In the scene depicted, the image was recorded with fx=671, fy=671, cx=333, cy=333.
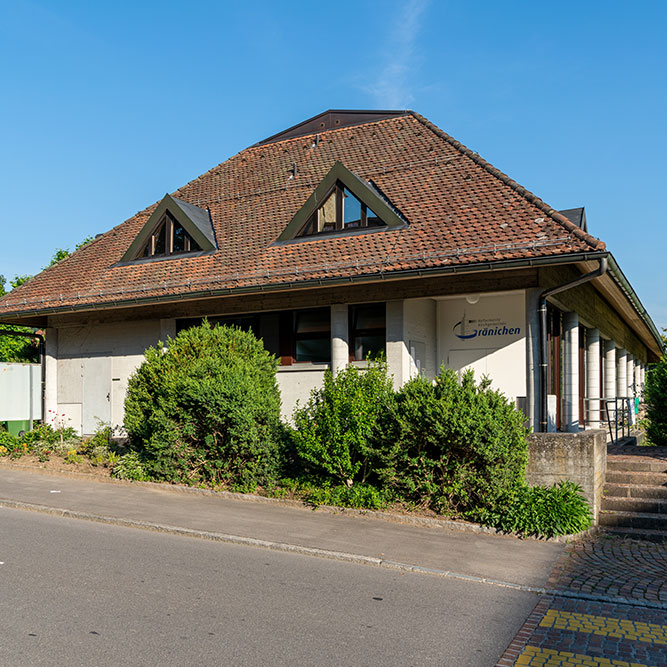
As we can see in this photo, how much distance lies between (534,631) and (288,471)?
600cm

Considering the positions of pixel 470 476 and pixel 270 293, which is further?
pixel 270 293

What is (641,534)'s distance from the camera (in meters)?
8.45

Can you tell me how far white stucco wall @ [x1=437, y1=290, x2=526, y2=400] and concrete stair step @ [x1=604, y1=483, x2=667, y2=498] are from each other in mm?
2613

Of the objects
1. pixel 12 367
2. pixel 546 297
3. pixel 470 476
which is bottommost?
pixel 470 476

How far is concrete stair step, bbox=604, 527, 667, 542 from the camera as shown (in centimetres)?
834

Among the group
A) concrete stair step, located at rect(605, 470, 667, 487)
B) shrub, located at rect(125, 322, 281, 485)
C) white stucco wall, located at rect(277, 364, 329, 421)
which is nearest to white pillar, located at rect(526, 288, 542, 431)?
concrete stair step, located at rect(605, 470, 667, 487)

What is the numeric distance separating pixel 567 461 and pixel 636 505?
112cm

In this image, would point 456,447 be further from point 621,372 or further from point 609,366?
point 621,372

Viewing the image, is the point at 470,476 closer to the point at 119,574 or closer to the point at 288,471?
the point at 288,471

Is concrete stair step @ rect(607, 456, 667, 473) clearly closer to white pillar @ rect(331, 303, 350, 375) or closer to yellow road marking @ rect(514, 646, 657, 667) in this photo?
white pillar @ rect(331, 303, 350, 375)

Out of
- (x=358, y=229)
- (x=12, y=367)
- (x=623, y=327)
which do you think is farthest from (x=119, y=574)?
(x=623, y=327)

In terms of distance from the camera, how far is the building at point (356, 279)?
458 inches

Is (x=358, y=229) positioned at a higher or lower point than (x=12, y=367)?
higher

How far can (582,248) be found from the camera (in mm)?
10359
